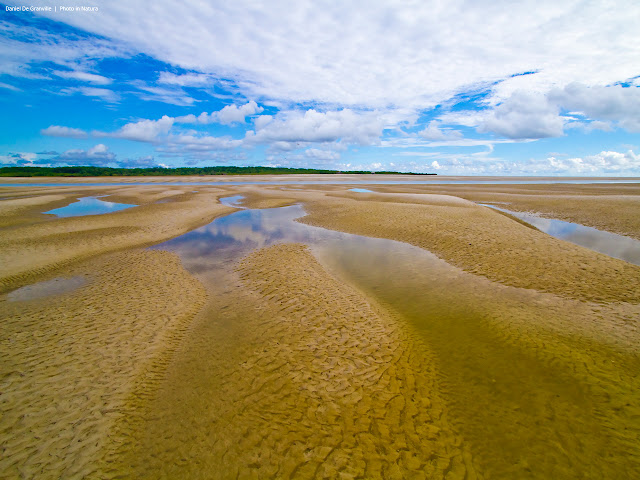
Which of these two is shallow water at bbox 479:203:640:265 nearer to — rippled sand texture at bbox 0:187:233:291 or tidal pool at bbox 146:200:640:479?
tidal pool at bbox 146:200:640:479

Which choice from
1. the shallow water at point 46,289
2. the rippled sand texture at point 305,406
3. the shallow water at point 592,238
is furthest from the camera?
the shallow water at point 592,238

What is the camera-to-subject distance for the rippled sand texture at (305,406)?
5273 mm

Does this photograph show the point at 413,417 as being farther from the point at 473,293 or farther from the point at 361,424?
the point at 473,293

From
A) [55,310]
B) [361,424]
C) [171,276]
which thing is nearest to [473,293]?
[361,424]

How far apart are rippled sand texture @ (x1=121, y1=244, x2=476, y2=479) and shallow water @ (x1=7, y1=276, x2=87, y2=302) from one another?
7450 millimetres

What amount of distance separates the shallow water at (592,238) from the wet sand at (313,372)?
13.4 feet

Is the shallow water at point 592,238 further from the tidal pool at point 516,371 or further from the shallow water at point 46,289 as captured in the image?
the shallow water at point 46,289

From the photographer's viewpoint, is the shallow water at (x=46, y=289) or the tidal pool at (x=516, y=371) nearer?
the tidal pool at (x=516, y=371)

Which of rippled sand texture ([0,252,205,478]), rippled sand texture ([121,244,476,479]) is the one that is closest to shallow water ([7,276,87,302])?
rippled sand texture ([0,252,205,478])

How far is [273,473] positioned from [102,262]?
15.4 metres

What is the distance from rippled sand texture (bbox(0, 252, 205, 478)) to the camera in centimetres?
544

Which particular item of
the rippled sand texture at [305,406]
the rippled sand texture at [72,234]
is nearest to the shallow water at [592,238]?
the rippled sand texture at [305,406]

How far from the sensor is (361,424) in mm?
6016

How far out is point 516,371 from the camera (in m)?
7.51
